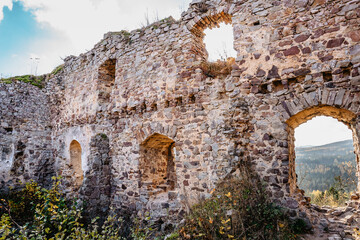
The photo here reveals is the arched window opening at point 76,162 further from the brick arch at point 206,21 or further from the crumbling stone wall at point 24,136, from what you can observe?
the brick arch at point 206,21

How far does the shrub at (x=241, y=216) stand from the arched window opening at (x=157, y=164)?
2378 millimetres

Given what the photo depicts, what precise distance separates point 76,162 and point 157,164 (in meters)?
3.81

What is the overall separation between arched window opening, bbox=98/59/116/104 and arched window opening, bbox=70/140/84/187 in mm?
2280

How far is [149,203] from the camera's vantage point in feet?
18.9

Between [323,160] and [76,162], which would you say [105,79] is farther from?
[323,160]

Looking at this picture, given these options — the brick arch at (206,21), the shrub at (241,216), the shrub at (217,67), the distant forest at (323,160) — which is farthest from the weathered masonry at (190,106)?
the distant forest at (323,160)

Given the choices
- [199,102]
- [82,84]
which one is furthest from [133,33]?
[199,102]

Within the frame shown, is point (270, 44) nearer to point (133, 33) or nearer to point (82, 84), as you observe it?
point (133, 33)

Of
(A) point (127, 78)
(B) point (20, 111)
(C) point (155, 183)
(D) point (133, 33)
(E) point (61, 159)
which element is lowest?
(C) point (155, 183)

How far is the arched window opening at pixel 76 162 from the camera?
812cm

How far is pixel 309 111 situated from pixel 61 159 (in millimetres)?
8803

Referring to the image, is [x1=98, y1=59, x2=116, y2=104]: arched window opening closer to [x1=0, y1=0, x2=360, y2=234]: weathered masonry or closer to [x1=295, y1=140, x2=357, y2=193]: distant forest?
[x1=0, y1=0, x2=360, y2=234]: weathered masonry

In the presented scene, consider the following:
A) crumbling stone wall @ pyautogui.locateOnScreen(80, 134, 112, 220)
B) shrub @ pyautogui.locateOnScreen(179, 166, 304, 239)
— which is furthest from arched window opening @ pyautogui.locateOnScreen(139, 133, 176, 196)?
shrub @ pyautogui.locateOnScreen(179, 166, 304, 239)

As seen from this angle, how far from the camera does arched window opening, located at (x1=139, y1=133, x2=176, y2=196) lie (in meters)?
6.16
